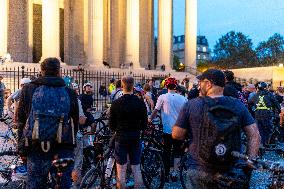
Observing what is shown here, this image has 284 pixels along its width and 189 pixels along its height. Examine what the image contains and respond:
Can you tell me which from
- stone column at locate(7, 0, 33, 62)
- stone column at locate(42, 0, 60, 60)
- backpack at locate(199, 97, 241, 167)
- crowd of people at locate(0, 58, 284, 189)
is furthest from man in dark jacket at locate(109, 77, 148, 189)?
stone column at locate(7, 0, 33, 62)

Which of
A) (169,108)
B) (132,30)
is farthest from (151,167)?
(132,30)

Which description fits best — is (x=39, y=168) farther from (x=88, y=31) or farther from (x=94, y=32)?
(x=88, y=31)

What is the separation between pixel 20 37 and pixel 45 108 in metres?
30.2

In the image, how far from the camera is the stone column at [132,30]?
36250 mm

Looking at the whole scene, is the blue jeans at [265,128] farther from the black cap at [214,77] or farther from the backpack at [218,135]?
the backpack at [218,135]

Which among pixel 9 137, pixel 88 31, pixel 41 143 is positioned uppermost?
pixel 88 31

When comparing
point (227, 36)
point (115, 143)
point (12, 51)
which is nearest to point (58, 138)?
point (115, 143)

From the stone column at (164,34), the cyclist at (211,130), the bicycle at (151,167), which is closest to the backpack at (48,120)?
the cyclist at (211,130)

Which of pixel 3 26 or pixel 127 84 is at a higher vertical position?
pixel 3 26

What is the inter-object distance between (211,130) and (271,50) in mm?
88969

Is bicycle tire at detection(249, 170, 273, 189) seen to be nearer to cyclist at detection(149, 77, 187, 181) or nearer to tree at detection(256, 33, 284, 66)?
cyclist at detection(149, 77, 187, 181)

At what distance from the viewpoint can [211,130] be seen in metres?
4.52

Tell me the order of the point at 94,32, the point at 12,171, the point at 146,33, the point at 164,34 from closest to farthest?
the point at 12,171 → the point at 94,32 → the point at 164,34 → the point at 146,33

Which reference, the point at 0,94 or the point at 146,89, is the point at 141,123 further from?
the point at 0,94
